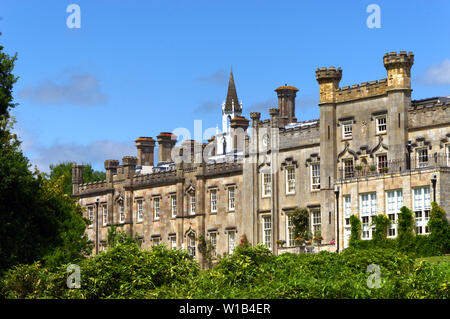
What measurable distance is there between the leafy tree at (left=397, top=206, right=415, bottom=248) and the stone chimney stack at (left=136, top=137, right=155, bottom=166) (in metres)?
39.3

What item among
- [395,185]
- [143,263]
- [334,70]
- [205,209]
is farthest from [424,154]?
[143,263]

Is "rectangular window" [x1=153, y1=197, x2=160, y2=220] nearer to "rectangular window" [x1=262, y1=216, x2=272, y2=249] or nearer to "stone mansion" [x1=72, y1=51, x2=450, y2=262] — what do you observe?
"stone mansion" [x1=72, y1=51, x2=450, y2=262]

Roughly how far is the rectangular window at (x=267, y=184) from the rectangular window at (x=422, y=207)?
15.4m

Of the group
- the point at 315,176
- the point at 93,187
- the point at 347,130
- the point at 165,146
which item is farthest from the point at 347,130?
the point at 93,187

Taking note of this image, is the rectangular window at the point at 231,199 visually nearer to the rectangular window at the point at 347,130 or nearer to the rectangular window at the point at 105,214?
the rectangular window at the point at 347,130

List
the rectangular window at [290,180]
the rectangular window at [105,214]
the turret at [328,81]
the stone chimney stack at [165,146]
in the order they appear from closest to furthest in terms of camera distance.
A: the turret at [328,81]
the rectangular window at [290,180]
the rectangular window at [105,214]
the stone chimney stack at [165,146]

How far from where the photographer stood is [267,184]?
71.8 m

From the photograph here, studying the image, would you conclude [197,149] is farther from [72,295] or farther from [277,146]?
[72,295]

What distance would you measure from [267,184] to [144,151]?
80.9ft

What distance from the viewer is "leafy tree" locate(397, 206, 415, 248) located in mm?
57562

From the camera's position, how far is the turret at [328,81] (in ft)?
219

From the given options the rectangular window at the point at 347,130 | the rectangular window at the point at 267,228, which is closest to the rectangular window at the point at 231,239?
the rectangular window at the point at 267,228

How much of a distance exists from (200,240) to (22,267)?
134 ft

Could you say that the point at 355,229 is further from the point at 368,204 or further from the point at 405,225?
the point at 405,225
